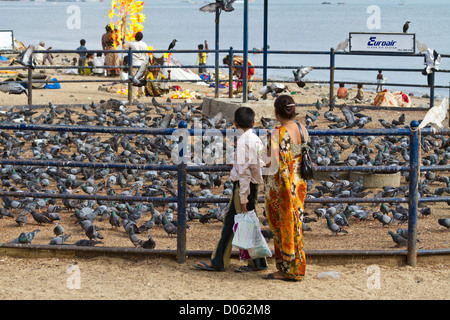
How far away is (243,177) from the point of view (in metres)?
5.37

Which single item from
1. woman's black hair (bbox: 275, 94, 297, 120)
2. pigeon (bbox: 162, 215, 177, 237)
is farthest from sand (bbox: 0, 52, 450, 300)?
woman's black hair (bbox: 275, 94, 297, 120)

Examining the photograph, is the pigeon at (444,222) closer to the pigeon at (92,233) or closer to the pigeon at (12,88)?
the pigeon at (92,233)

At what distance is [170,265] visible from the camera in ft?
19.1

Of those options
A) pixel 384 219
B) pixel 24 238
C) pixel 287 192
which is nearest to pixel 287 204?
pixel 287 192

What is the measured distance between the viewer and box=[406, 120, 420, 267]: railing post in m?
5.79

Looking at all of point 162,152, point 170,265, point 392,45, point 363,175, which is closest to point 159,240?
point 170,265

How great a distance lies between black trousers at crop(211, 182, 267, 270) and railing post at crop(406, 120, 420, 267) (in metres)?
1.23

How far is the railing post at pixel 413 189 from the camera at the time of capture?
5793 millimetres

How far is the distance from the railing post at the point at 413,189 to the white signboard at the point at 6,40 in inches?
791

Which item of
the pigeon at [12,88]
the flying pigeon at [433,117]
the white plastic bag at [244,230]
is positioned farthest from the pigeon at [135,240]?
the pigeon at [12,88]

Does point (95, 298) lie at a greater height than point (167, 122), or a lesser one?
lesser

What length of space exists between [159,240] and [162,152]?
442cm

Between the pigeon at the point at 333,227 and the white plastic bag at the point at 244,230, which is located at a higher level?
the white plastic bag at the point at 244,230

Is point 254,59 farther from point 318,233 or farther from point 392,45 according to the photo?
point 318,233
